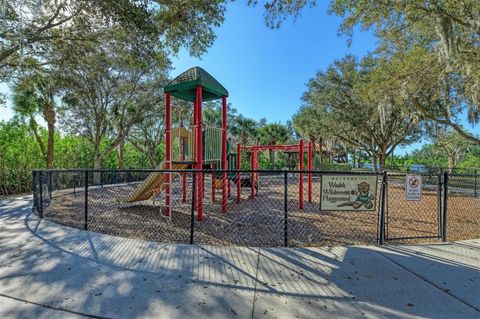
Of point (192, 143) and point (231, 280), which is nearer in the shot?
point (231, 280)

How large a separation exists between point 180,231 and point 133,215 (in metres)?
2.31

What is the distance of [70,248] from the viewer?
4215 mm

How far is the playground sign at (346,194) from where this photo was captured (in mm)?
Answer: 4578

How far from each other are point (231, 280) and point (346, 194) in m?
2.50

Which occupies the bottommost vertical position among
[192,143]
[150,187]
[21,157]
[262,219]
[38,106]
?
[262,219]

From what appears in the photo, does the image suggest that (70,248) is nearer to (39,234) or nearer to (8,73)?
(39,234)

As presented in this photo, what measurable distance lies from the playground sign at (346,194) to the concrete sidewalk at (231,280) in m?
0.67

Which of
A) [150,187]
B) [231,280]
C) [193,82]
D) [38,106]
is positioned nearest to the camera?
[231,280]

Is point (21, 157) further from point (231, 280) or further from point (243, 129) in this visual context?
point (243, 129)

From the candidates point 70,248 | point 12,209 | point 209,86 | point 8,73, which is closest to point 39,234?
point 70,248

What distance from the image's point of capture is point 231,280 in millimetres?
3150

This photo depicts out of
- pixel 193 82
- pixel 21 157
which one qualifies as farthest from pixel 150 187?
pixel 21 157

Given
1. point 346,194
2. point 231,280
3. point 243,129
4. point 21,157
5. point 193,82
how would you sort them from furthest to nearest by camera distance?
point 243,129
point 21,157
point 193,82
point 346,194
point 231,280

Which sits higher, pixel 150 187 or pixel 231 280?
pixel 150 187
